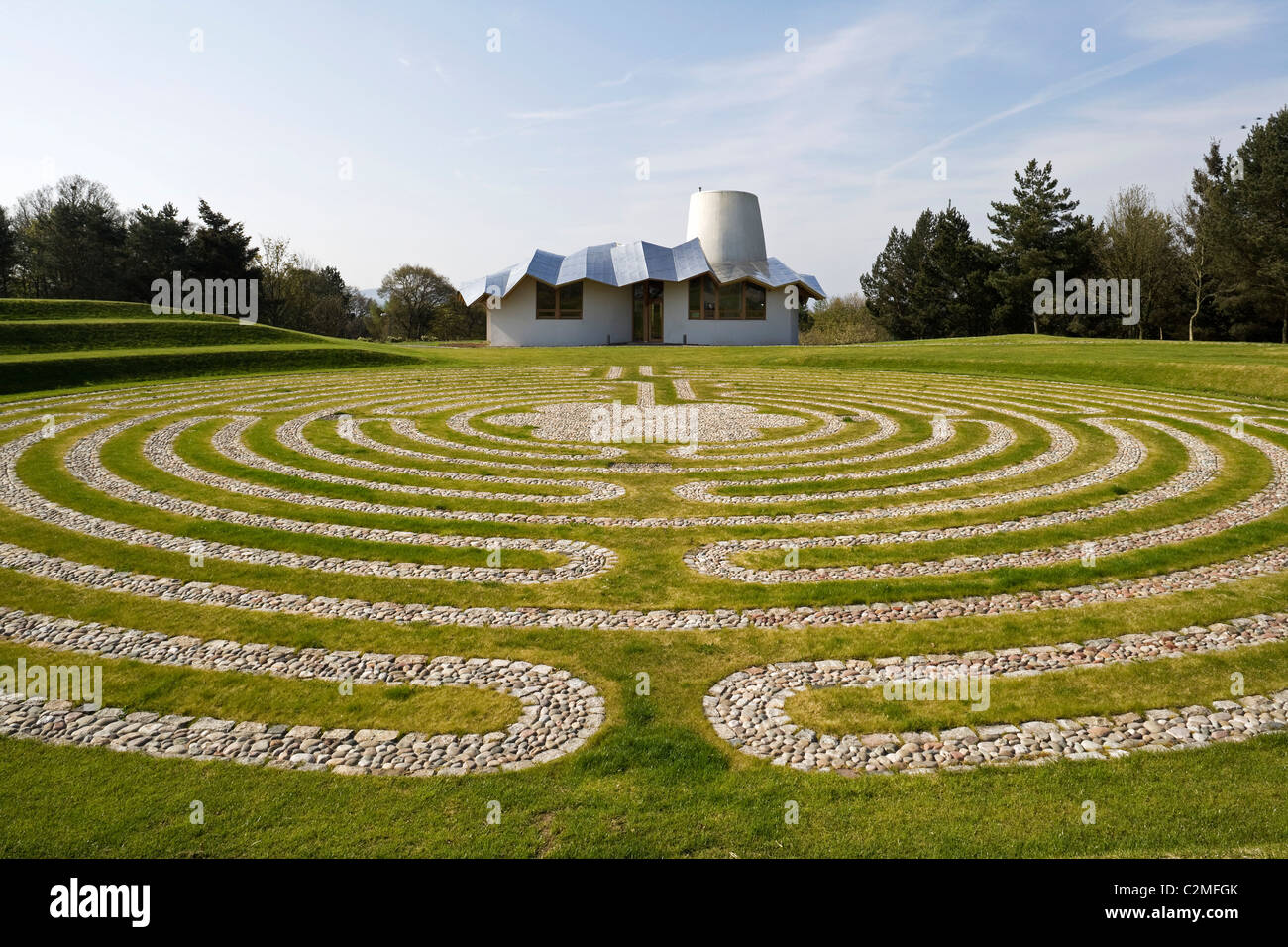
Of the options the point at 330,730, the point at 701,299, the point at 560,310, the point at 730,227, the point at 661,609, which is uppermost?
the point at 730,227

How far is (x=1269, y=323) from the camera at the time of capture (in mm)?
60875

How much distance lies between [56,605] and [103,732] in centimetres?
342

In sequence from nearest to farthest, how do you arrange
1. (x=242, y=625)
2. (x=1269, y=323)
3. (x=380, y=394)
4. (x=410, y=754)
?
(x=410, y=754), (x=242, y=625), (x=380, y=394), (x=1269, y=323)

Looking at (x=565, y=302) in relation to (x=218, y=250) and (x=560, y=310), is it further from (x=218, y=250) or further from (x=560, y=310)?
(x=218, y=250)

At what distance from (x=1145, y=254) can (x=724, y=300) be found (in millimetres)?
34529

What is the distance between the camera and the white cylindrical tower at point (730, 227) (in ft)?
221

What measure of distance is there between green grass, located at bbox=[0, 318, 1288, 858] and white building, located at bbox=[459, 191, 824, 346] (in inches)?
2001

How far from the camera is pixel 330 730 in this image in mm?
6355

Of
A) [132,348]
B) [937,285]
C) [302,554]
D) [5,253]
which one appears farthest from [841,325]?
[302,554]

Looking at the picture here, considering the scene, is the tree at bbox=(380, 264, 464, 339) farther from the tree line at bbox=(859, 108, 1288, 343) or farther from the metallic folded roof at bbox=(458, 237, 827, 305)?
the tree line at bbox=(859, 108, 1288, 343)

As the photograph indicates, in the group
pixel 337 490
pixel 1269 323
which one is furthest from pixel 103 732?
pixel 1269 323

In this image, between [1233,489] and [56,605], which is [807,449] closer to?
[1233,489]

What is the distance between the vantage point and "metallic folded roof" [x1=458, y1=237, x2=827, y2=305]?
6203 centimetres

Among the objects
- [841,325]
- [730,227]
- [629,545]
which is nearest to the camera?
[629,545]
